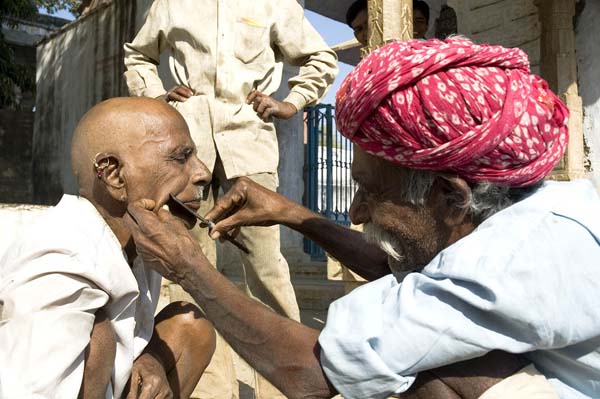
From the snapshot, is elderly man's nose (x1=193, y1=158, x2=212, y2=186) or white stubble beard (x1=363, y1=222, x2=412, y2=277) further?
elderly man's nose (x1=193, y1=158, x2=212, y2=186)

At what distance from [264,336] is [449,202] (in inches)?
22.3

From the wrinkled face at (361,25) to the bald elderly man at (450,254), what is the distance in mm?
3264

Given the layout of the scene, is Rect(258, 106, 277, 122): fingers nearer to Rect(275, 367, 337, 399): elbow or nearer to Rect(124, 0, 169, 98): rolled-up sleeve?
Rect(124, 0, 169, 98): rolled-up sleeve

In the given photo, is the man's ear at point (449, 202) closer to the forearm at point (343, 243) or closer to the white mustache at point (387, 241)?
the white mustache at point (387, 241)

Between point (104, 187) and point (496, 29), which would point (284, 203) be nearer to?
point (104, 187)

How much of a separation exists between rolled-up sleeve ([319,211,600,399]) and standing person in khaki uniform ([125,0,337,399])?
68.7 inches

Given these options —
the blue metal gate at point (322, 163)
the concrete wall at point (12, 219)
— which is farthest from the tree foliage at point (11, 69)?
the concrete wall at point (12, 219)

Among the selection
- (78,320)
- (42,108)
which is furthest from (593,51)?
(42,108)

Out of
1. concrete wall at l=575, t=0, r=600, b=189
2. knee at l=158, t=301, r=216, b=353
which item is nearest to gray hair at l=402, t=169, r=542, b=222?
knee at l=158, t=301, r=216, b=353

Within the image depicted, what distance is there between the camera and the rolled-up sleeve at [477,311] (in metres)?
1.33

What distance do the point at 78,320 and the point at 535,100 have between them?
4.10 feet

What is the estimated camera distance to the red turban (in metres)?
1.43

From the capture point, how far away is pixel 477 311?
137cm

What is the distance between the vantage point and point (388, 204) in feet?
5.36
